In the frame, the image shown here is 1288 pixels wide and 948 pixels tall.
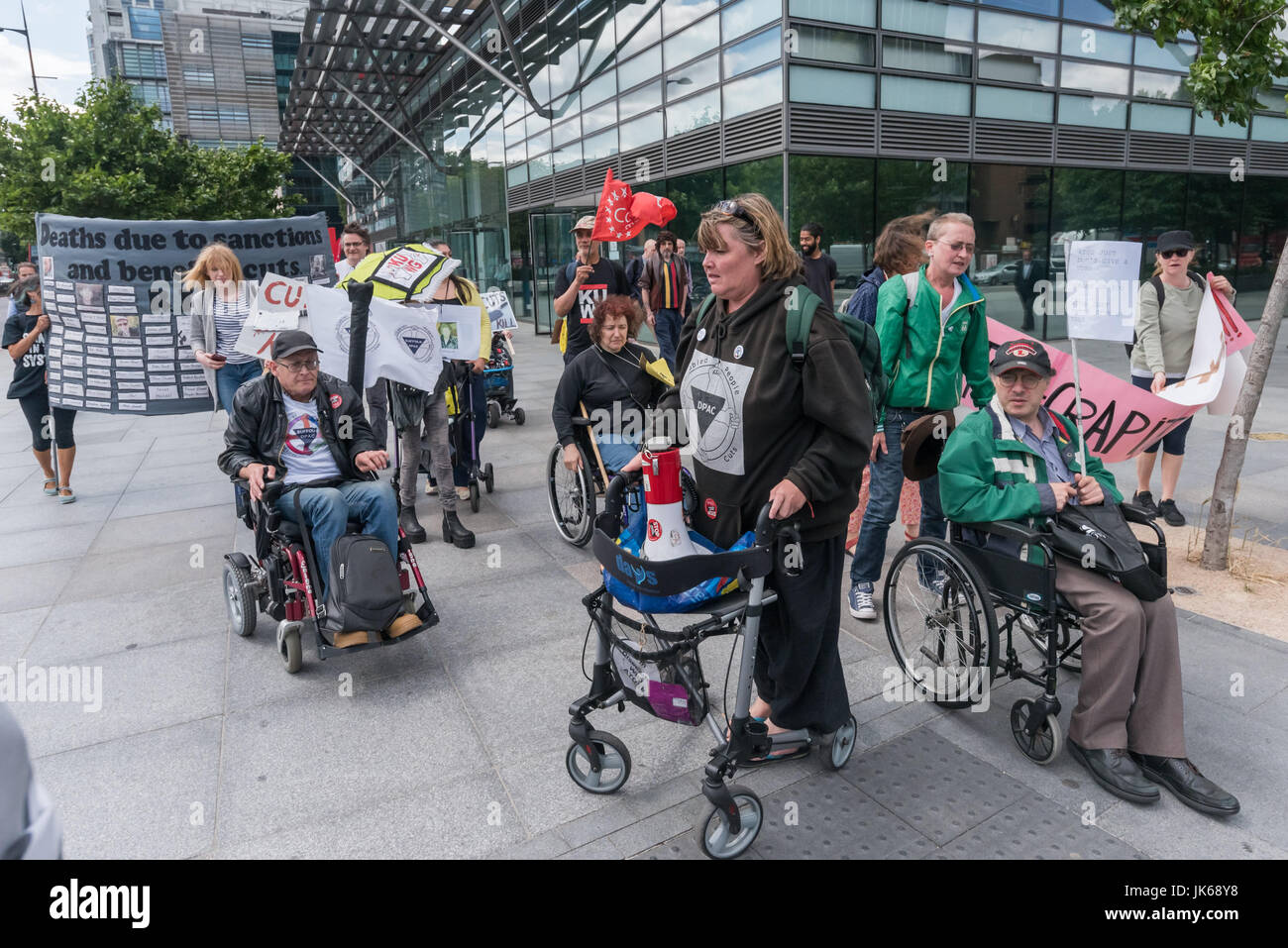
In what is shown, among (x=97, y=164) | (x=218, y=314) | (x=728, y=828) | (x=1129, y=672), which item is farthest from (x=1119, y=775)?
(x=97, y=164)

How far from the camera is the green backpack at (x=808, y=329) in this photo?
2596 millimetres


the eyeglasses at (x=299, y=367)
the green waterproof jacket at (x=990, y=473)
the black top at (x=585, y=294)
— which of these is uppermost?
the black top at (x=585, y=294)

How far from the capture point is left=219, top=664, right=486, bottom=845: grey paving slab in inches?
120

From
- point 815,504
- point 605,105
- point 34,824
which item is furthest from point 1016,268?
point 34,824

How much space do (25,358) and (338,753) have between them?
5.79m

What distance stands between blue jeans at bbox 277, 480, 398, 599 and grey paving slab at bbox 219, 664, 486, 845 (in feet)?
1.86

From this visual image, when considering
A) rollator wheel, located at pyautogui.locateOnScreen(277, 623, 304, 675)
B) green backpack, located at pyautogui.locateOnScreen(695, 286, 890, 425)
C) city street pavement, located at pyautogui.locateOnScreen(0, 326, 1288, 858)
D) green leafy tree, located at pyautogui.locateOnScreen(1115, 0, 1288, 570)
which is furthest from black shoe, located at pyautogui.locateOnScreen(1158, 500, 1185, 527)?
rollator wheel, located at pyautogui.locateOnScreen(277, 623, 304, 675)

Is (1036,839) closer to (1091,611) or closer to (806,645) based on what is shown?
(1091,611)

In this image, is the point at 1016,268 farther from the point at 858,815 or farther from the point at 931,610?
the point at 858,815

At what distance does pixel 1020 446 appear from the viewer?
10.9 ft

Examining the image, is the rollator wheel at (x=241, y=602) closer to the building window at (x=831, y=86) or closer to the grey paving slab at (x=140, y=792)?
the grey paving slab at (x=140, y=792)

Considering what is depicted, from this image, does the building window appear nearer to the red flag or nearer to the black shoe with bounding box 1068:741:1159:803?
the red flag

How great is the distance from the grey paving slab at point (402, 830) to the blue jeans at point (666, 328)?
22.3ft

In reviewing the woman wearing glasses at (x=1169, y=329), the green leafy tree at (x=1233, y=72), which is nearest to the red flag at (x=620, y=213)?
the green leafy tree at (x=1233, y=72)
